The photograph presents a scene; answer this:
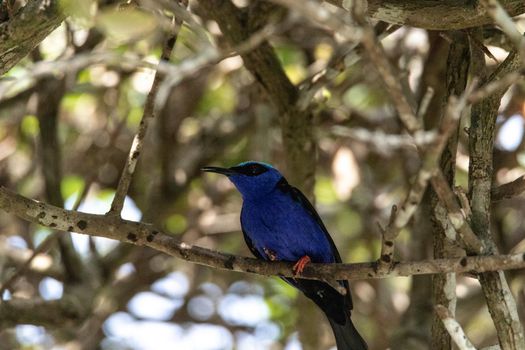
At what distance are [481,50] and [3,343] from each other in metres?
5.18

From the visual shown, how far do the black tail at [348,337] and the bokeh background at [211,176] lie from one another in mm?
1254

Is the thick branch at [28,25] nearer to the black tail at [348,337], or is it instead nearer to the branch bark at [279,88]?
the branch bark at [279,88]

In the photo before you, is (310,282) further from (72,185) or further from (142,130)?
(72,185)

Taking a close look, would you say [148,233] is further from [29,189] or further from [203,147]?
[29,189]

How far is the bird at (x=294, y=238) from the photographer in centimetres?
549

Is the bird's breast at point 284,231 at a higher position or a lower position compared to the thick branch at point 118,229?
higher

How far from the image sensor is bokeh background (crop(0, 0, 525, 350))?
6898mm

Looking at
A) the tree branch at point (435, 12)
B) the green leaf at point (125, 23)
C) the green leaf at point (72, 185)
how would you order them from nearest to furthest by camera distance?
the green leaf at point (125, 23)
the tree branch at point (435, 12)
the green leaf at point (72, 185)

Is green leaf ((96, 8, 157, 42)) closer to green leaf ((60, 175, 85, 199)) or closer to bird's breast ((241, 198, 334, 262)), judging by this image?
bird's breast ((241, 198, 334, 262))

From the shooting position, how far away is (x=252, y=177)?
5957mm

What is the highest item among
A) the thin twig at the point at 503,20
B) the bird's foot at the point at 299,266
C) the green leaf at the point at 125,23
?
the bird's foot at the point at 299,266

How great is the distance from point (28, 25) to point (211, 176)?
14.8ft

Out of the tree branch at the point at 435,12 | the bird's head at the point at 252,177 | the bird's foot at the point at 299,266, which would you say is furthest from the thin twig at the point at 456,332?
the bird's head at the point at 252,177

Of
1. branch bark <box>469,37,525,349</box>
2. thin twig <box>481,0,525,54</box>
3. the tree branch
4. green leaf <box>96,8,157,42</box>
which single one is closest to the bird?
branch bark <box>469,37,525,349</box>
